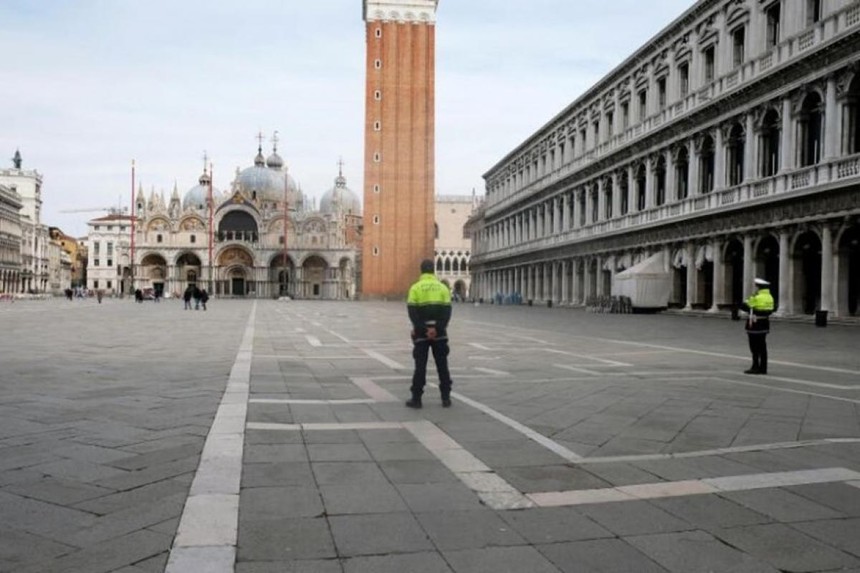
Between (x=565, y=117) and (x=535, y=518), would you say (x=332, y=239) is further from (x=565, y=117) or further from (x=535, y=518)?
(x=535, y=518)

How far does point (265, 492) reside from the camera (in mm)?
4273

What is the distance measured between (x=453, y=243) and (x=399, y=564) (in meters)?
104

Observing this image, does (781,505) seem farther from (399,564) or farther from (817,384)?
(817,384)

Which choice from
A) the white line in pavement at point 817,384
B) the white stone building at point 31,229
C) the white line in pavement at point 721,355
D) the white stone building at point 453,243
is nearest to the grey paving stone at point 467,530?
the white line in pavement at point 817,384

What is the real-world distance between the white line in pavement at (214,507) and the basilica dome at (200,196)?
101 metres

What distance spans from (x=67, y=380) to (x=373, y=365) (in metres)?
4.32

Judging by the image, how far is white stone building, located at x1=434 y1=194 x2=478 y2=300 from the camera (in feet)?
348

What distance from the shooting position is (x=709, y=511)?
4.01 m

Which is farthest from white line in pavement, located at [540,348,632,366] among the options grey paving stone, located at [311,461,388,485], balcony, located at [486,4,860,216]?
balcony, located at [486,4,860,216]

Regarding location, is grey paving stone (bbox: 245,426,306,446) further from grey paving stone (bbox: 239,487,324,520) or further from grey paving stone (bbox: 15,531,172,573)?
grey paving stone (bbox: 15,531,172,573)

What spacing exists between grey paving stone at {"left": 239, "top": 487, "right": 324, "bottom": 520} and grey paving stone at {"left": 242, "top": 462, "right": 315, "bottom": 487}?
111mm

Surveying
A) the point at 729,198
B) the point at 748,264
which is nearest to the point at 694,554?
the point at 748,264

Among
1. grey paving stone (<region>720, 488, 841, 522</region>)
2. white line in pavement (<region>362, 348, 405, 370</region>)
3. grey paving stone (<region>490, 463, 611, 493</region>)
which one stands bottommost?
white line in pavement (<region>362, 348, 405, 370</region>)

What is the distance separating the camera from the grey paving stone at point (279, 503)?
12.7 ft
